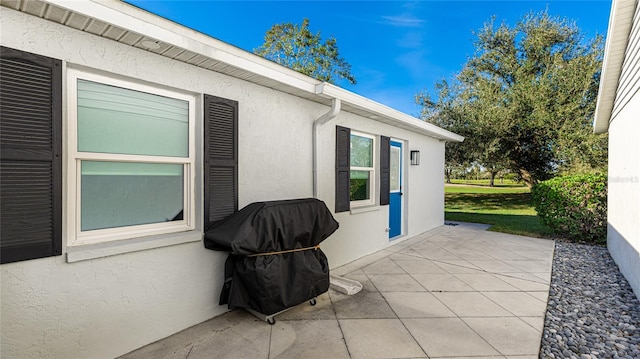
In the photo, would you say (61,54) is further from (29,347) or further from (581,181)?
(581,181)

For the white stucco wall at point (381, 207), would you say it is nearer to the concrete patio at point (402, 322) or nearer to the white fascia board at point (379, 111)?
the white fascia board at point (379, 111)

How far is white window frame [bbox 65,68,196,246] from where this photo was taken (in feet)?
7.16

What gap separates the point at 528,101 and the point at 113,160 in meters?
12.7

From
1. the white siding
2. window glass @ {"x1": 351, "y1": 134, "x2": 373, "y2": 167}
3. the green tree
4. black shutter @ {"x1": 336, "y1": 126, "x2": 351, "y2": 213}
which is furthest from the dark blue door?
the green tree

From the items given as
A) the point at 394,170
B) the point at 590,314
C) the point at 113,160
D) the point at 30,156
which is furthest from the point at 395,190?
the point at 30,156

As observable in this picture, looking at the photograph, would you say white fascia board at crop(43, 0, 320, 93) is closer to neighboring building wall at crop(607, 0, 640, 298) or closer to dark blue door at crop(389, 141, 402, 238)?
dark blue door at crop(389, 141, 402, 238)

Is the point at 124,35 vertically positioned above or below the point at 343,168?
above

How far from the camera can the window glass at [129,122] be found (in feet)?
7.52

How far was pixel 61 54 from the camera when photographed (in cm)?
210

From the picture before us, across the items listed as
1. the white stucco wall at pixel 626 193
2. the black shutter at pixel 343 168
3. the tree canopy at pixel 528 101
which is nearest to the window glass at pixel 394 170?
the black shutter at pixel 343 168

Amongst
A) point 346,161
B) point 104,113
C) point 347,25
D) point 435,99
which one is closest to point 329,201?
point 346,161

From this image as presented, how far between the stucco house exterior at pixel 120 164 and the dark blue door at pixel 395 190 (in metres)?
2.90

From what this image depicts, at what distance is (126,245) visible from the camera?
2.39 m

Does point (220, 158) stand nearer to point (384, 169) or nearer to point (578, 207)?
point (384, 169)
